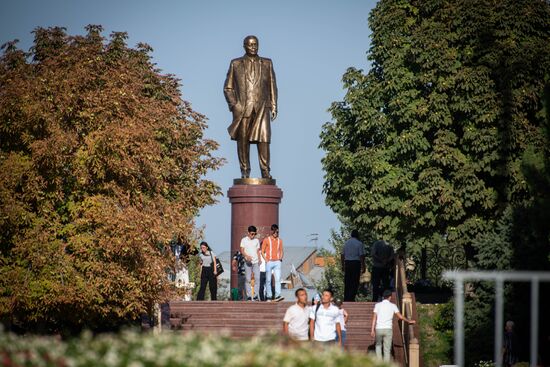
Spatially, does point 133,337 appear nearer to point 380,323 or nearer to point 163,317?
point 380,323

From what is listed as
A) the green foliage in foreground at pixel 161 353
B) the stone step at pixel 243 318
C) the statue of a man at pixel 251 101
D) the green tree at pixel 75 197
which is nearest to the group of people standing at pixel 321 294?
the stone step at pixel 243 318

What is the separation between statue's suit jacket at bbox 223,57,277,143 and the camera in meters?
31.9

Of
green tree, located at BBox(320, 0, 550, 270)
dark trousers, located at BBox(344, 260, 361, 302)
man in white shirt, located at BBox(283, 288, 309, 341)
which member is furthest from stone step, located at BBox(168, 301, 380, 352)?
green tree, located at BBox(320, 0, 550, 270)

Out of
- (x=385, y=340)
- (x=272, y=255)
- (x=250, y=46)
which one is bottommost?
(x=385, y=340)

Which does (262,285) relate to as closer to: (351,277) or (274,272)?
(274,272)

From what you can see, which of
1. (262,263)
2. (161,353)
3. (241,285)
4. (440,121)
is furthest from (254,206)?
(161,353)

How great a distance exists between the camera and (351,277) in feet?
97.0

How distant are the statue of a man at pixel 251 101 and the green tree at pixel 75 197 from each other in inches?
90.9

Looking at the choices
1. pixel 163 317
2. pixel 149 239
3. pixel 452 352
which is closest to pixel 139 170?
pixel 149 239

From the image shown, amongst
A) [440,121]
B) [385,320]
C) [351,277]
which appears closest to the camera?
[385,320]

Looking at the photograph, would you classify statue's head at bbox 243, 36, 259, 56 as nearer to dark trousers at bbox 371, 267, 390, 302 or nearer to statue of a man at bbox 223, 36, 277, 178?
statue of a man at bbox 223, 36, 277, 178

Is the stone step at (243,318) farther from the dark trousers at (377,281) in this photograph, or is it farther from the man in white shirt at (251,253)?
the dark trousers at (377,281)

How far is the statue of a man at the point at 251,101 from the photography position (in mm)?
31922

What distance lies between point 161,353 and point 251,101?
870 inches
